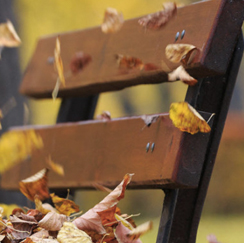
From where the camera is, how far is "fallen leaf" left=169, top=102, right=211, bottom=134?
4.14 ft

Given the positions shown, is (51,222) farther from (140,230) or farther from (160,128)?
(160,128)

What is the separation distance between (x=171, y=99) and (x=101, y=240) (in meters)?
7.44

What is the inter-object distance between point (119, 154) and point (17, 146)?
568 mm

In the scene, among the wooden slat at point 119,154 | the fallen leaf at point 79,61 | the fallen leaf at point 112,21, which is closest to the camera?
the wooden slat at point 119,154

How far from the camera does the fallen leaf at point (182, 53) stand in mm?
1318

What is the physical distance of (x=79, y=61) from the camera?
5.94 ft

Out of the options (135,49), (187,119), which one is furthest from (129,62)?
(187,119)

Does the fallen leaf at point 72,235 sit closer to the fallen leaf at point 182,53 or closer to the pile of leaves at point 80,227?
the pile of leaves at point 80,227

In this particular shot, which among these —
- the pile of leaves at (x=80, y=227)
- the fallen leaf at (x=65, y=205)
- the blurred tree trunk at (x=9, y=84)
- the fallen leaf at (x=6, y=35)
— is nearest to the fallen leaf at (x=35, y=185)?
the fallen leaf at (x=65, y=205)

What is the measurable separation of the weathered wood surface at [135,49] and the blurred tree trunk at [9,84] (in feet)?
3.81

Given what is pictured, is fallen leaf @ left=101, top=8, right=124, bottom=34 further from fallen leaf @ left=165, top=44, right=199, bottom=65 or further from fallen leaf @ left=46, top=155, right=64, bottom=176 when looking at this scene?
fallen leaf @ left=46, top=155, right=64, bottom=176

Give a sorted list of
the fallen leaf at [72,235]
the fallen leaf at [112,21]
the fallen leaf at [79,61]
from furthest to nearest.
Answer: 1. the fallen leaf at [79,61]
2. the fallen leaf at [112,21]
3. the fallen leaf at [72,235]

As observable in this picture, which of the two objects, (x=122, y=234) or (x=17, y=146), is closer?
(x=122, y=234)

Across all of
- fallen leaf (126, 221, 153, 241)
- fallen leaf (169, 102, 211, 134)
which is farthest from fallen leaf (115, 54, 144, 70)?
fallen leaf (126, 221, 153, 241)
